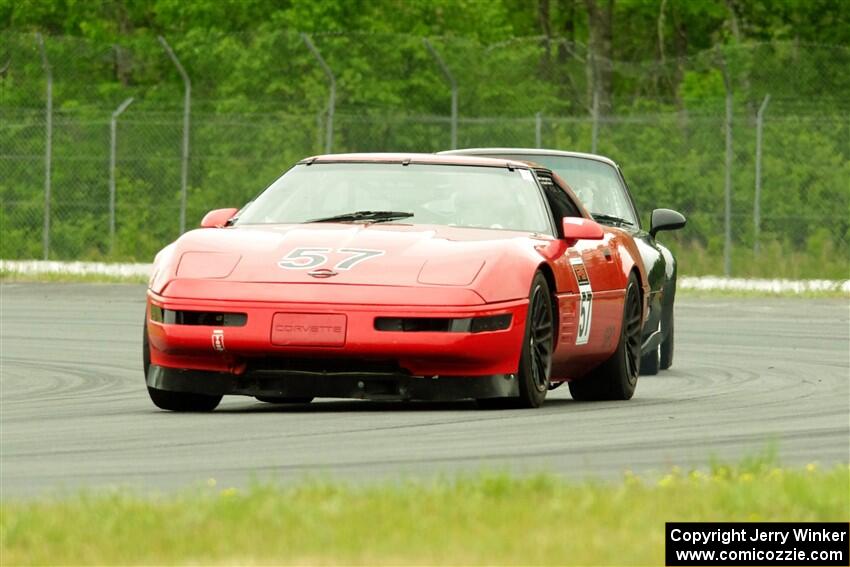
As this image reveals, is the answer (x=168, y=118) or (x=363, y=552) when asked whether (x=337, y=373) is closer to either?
(x=363, y=552)

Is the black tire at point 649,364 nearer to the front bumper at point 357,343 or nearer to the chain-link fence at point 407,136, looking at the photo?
the front bumper at point 357,343

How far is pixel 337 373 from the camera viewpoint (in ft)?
35.0

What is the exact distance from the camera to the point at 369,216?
11.8 meters

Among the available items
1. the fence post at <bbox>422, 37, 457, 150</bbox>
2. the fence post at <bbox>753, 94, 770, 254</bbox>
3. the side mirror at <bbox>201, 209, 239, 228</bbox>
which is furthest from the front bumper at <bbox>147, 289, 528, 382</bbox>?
the fence post at <bbox>422, 37, 457, 150</bbox>

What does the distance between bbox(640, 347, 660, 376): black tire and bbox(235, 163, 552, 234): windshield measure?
3.17 metres

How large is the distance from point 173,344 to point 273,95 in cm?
2505

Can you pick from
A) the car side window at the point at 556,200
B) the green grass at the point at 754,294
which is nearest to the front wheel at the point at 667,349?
the car side window at the point at 556,200

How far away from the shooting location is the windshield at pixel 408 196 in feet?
39.1

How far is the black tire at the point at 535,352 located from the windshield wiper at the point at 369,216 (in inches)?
38.7

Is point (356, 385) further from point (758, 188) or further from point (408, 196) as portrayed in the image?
point (758, 188)

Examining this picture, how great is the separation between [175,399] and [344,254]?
4.18ft

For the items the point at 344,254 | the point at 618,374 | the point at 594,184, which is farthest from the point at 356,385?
the point at 594,184

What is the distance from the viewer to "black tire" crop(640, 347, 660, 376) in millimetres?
15188

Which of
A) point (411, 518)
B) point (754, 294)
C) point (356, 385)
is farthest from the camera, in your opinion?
point (754, 294)
